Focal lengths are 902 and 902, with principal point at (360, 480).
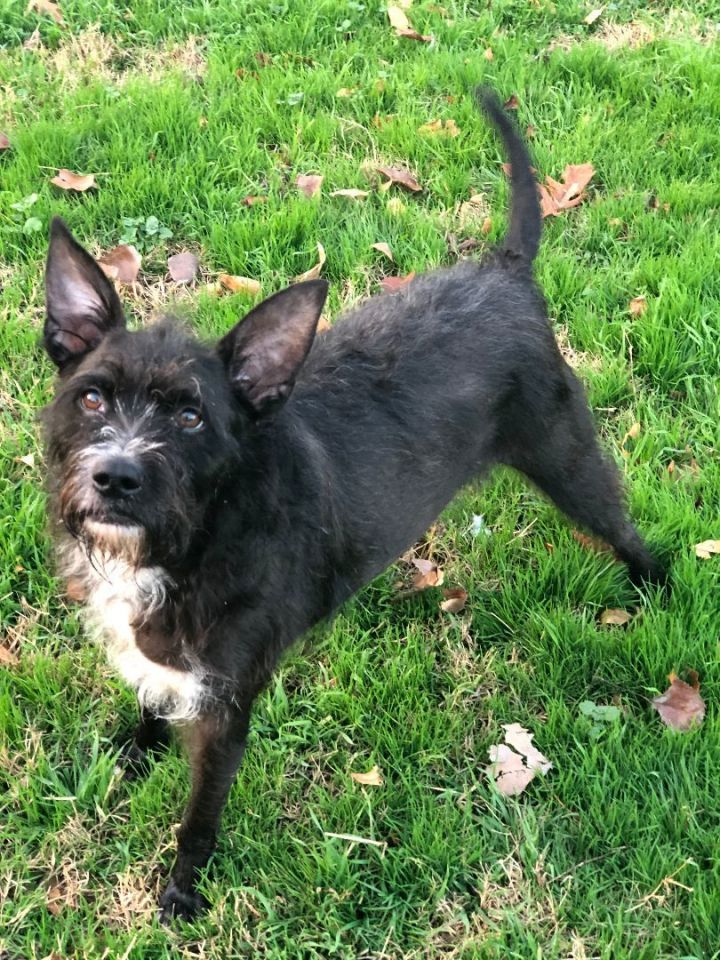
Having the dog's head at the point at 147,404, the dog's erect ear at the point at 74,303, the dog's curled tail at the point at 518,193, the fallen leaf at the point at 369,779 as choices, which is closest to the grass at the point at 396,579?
the fallen leaf at the point at 369,779

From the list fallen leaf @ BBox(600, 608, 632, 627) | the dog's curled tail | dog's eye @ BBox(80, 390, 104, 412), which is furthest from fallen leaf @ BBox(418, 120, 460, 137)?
Answer: dog's eye @ BBox(80, 390, 104, 412)

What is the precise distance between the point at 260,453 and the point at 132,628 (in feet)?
2.01

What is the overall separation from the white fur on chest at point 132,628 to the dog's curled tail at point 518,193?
69.7 inches

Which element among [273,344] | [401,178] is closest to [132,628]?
[273,344]

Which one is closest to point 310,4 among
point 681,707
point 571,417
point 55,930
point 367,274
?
point 367,274

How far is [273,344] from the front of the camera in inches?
91.4

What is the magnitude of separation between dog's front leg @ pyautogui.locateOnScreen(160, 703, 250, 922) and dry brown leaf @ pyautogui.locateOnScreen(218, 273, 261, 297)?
7.61 feet

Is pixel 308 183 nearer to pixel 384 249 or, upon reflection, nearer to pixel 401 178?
pixel 401 178

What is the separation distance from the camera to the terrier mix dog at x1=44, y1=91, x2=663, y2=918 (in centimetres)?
221

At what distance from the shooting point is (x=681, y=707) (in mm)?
3205

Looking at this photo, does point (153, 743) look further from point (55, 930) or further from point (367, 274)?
point (367, 274)

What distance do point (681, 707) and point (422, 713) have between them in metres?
0.92

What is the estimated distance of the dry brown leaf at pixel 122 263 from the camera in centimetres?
449

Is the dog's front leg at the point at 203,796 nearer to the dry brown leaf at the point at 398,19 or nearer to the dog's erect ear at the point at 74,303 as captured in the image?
the dog's erect ear at the point at 74,303
